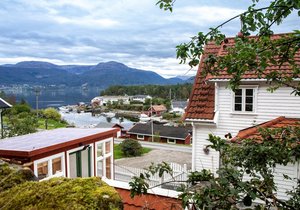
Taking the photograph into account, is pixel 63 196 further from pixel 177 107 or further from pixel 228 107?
pixel 177 107

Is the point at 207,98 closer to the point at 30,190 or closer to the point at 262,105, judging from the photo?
the point at 262,105

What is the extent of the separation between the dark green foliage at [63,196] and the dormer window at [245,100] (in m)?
8.68

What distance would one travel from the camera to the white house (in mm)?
9491

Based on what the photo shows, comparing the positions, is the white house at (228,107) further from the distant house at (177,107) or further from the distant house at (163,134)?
the distant house at (177,107)

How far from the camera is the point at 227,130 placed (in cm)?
1026

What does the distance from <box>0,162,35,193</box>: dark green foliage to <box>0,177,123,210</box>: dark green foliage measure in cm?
10

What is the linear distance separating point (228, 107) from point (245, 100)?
2.13 ft

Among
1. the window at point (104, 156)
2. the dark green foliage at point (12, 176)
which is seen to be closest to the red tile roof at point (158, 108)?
the window at point (104, 156)

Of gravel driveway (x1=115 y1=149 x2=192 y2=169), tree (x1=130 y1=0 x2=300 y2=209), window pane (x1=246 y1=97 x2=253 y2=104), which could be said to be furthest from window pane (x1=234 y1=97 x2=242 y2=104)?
gravel driveway (x1=115 y1=149 x2=192 y2=169)

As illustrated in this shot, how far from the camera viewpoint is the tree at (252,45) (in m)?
2.04

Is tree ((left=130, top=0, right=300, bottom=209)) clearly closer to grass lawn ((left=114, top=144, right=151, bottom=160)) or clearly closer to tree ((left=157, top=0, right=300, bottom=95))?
tree ((left=157, top=0, right=300, bottom=95))

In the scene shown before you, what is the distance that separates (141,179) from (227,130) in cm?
882

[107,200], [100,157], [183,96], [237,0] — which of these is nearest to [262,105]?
[100,157]

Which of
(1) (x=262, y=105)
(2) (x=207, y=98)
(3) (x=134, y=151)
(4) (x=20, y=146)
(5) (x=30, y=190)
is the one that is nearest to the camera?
(5) (x=30, y=190)
